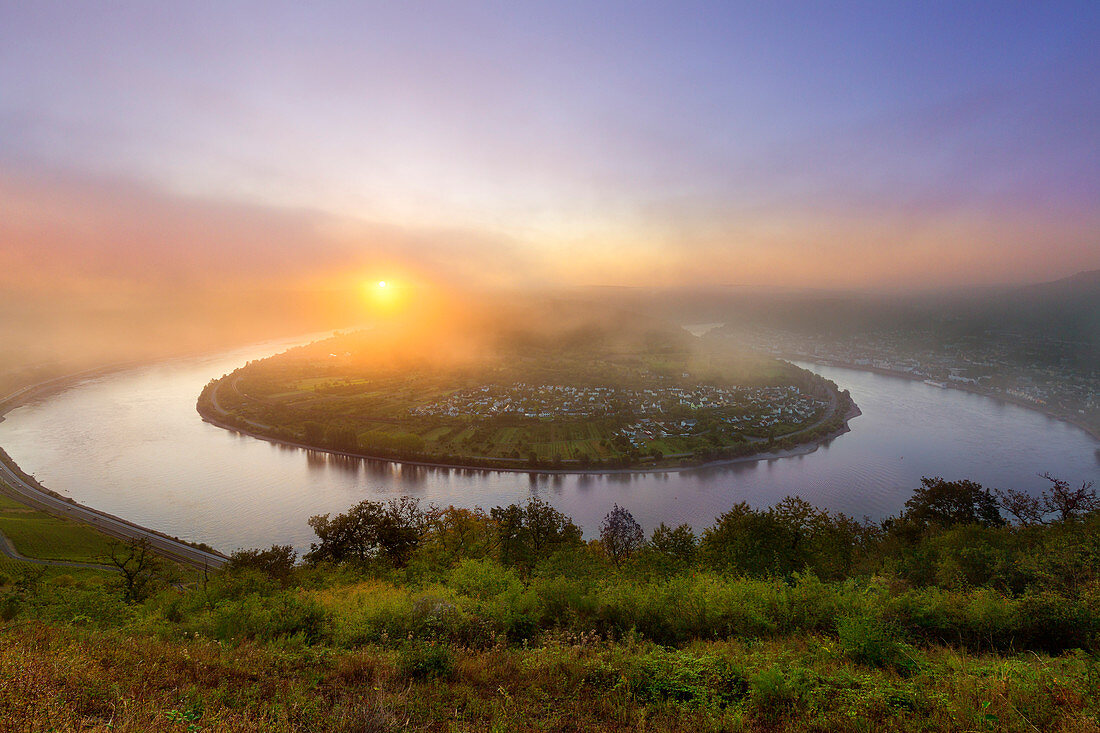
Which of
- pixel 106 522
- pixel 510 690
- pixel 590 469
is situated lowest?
pixel 590 469

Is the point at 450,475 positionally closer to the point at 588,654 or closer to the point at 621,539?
the point at 621,539

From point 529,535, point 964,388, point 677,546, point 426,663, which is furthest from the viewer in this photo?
point 964,388

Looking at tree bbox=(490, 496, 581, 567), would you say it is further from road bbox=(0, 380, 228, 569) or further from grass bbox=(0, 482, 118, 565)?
grass bbox=(0, 482, 118, 565)

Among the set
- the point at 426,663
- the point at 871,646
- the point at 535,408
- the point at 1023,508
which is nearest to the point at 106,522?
the point at 426,663

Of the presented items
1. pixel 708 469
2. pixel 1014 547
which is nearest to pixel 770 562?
pixel 1014 547

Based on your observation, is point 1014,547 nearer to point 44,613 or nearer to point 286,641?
point 286,641
